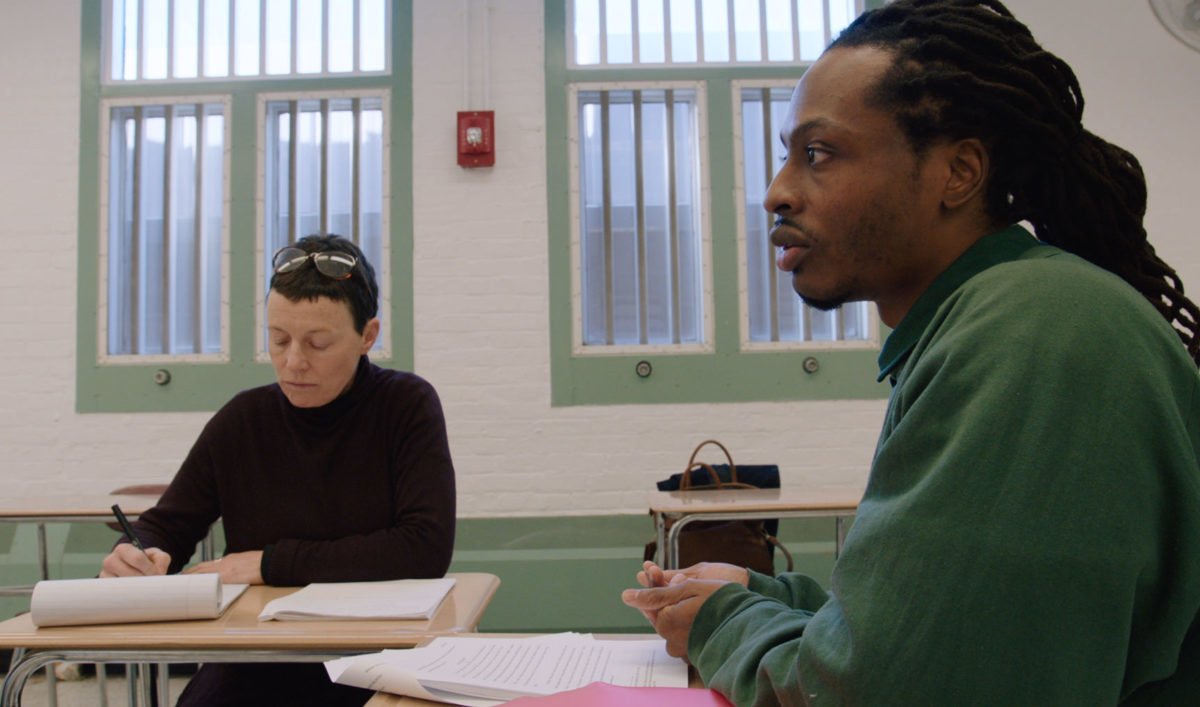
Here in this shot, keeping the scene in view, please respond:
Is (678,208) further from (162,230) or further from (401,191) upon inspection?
(162,230)

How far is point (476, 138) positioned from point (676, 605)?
316cm

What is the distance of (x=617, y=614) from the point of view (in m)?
3.62

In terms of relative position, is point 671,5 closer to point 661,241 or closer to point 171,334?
point 661,241

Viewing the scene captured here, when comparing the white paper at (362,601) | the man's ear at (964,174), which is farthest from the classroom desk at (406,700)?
the man's ear at (964,174)

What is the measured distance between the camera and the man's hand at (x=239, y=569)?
142cm

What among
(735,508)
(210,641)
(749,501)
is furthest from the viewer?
(749,501)

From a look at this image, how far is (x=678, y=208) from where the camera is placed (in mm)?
3848

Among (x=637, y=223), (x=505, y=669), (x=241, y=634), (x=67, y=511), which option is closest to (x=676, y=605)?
(x=505, y=669)

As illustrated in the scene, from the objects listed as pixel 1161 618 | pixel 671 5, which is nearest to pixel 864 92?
pixel 1161 618

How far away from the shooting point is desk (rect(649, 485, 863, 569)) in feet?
8.42

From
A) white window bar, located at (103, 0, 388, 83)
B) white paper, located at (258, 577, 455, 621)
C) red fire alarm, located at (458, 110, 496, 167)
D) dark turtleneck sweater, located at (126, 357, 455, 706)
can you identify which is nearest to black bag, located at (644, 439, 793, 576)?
dark turtleneck sweater, located at (126, 357, 455, 706)

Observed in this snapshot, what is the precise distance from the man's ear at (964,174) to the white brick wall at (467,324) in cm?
301

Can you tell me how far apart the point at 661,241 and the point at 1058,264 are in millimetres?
3287

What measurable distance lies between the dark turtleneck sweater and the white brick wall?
1985 millimetres
